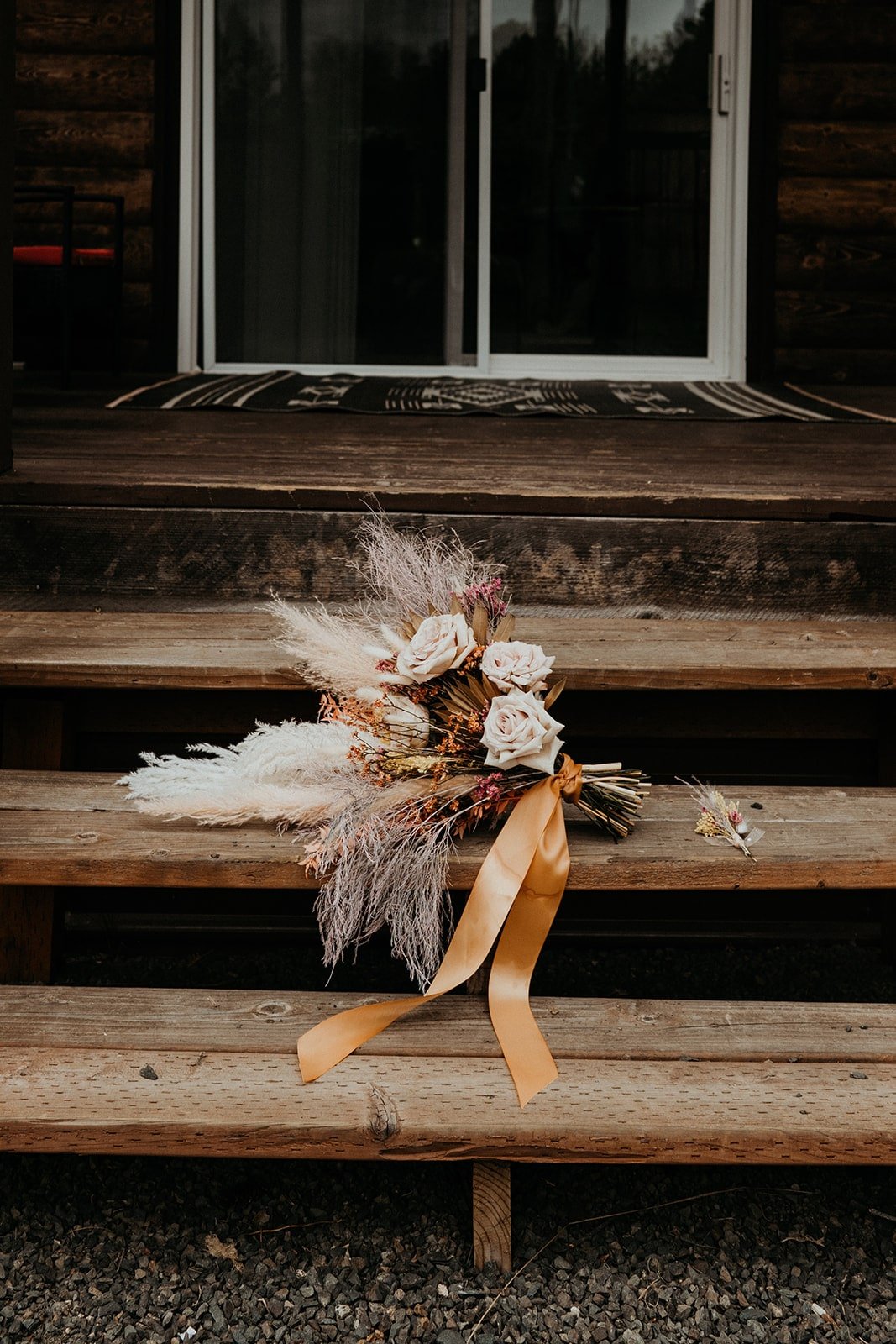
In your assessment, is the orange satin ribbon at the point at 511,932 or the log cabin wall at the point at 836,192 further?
the log cabin wall at the point at 836,192

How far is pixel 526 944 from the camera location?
127 centimetres

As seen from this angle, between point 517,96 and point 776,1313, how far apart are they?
Result: 4.68 m

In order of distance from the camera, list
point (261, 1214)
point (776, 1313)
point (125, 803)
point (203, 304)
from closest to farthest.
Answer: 1. point (776, 1313)
2. point (261, 1214)
3. point (125, 803)
4. point (203, 304)

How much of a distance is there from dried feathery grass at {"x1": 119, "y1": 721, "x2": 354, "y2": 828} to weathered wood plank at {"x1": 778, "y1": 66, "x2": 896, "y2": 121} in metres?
3.95

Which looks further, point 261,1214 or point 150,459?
point 150,459

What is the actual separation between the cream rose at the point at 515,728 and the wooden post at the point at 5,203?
104cm

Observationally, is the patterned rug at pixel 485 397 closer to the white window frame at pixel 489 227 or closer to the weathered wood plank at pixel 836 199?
the white window frame at pixel 489 227

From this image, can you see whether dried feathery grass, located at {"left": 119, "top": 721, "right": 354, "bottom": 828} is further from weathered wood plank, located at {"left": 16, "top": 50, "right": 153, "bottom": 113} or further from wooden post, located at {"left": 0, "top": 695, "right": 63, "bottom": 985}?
weathered wood plank, located at {"left": 16, "top": 50, "right": 153, "bottom": 113}

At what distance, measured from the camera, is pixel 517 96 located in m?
4.79

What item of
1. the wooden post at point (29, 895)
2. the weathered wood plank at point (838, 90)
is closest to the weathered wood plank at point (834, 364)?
the weathered wood plank at point (838, 90)

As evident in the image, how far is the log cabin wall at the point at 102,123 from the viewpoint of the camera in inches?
172

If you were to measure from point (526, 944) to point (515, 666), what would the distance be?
29 cm

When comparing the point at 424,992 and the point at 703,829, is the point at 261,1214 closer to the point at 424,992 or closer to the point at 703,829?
the point at 424,992

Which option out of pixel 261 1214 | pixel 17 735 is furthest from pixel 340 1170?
pixel 17 735
